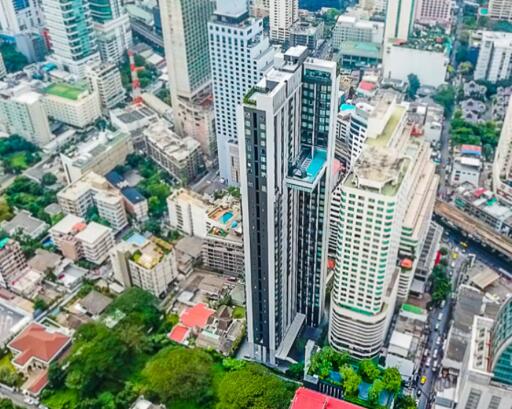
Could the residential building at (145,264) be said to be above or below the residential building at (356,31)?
below

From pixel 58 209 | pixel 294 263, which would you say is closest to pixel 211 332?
pixel 294 263

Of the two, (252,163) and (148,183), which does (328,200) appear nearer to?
(252,163)

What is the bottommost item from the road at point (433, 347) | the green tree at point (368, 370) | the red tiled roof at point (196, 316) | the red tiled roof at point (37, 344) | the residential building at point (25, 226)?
the road at point (433, 347)

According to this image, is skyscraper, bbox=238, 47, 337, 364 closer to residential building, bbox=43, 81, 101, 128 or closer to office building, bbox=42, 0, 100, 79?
residential building, bbox=43, 81, 101, 128

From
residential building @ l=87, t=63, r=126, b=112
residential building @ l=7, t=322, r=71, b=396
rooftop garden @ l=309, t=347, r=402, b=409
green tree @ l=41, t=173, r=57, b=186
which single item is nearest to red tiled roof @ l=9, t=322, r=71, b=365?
residential building @ l=7, t=322, r=71, b=396

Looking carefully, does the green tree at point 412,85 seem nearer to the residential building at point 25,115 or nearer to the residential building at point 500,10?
the residential building at point 500,10

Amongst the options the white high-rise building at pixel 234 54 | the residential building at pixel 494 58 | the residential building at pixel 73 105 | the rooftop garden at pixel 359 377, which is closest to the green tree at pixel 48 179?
the residential building at pixel 73 105

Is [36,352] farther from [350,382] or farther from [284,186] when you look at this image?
[350,382]
